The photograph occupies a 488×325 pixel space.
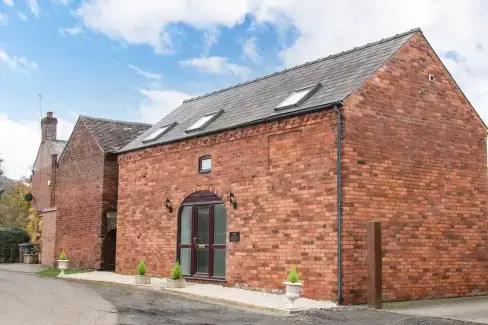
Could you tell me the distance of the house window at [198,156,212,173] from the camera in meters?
18.3

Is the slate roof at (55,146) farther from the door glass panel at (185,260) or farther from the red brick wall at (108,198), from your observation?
the door glass panel at (185,260)

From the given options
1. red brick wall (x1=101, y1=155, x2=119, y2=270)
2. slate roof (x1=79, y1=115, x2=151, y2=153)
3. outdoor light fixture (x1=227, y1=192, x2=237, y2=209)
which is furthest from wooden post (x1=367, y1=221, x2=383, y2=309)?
slate roof (x1=79, y1=115, x2=151, y2=153)

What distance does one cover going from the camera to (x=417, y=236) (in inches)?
598

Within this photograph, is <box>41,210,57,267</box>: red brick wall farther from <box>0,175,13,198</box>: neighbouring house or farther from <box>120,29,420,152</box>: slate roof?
<box>0,175,13,198</box>: neighbouring house

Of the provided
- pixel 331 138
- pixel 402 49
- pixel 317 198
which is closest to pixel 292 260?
pixel 317 198

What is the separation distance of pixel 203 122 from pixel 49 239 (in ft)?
42.3

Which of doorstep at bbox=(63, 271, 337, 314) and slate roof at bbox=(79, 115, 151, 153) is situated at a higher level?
slate roof at bbox=(79, 115, 151, 153)

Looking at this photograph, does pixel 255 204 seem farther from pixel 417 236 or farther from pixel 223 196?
pixel 417 236

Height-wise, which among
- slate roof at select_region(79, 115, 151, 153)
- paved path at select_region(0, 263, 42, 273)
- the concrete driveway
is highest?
slate roof at select_region(79, 115, 151, 153)

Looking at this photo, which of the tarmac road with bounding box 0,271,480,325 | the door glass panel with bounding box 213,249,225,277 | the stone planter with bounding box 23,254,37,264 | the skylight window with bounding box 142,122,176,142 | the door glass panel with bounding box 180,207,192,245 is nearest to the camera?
the tarmac road with bounding box 0,271,480,325

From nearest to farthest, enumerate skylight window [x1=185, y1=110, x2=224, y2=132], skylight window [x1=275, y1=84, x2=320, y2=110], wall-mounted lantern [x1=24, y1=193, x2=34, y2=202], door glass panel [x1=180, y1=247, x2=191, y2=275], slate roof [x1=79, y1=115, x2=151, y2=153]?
skylight window [x1=275, y1=84, x2=320, y2=110], door glass panel [x1=180, y1=247, x2=191, y2=275], skylight window [x1=185, y1=110, x2=224, y2=132], slate roof [x1=79, y1=115, x2=151, y2=153], wall-mounted lantern [x1=24, y1=193, x2=34, y2=202]

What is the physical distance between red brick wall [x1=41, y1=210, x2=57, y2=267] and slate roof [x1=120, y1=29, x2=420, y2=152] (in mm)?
7970

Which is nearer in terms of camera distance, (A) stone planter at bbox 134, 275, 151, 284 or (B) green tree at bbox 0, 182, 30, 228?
(A) stone planter at bbox 134, 275, 151, 284

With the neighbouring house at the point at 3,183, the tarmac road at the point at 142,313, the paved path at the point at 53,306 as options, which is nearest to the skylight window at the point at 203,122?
the tarmac road at the point at 142,313
